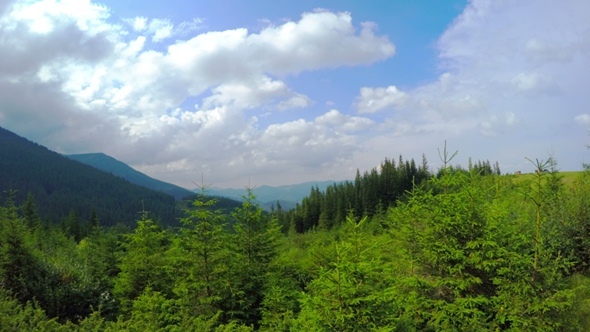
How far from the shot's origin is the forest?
9.66m

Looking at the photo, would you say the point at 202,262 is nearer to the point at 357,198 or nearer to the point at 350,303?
the point at 350,303

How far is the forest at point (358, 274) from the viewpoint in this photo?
9.66 metres

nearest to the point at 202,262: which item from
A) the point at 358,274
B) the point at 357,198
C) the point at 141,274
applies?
the point at 141,274

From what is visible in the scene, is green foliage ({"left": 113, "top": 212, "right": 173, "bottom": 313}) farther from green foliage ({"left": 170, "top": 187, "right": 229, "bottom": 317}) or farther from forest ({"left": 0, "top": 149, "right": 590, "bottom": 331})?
green foliage ({"left": 170, "top": 187, "right": 229, "bottom": 317})

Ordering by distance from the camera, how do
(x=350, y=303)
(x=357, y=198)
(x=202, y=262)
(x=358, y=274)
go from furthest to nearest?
(x=357, y=198) < (x=202, y=262) < (x=358, y=274) < (x=350, y=303)

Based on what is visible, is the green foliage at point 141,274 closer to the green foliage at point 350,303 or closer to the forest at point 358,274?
the forest at point 358,274

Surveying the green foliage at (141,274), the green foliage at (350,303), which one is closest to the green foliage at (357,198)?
the green foliage at (141,274)

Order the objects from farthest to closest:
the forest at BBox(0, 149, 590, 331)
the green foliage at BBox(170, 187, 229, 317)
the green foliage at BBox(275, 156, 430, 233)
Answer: the green foliage at BBox(275, 156, 430, 233) → the green foliage at BBox(170, 187, 229, 317) → the forest at BBox(0, 149, 590, 331)

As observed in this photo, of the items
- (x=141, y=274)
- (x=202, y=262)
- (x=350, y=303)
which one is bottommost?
(x=141, y=274)

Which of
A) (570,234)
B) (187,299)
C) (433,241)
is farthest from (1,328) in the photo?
(570,234)

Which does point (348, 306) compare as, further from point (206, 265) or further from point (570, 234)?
point (570, 234)

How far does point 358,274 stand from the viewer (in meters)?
8.80

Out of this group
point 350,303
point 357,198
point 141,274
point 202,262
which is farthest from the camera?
point 357,198

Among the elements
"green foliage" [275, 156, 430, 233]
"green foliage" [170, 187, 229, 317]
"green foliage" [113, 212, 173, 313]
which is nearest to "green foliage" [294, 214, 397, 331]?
"green foliage" [170, 187, 229, 317]
